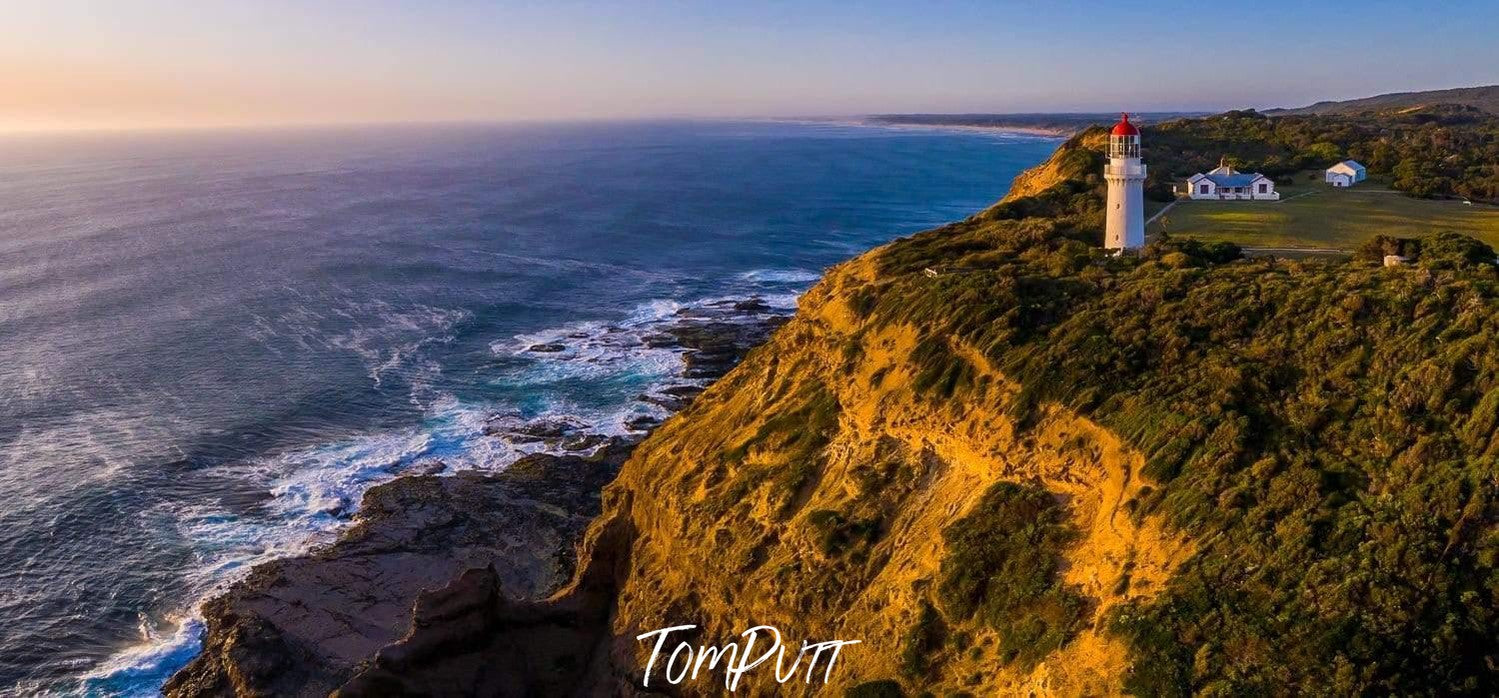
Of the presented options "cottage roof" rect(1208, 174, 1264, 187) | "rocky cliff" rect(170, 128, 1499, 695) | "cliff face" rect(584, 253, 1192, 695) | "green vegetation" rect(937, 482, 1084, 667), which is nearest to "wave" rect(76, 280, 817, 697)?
"rocky cliff" rect(170, 128, 1499, 695)

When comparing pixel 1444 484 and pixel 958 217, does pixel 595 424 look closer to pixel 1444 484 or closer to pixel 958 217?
pixel 1444 484

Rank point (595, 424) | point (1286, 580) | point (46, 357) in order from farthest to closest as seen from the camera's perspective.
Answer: point (46, 357) < point (595, 424) < point (1286, 580)

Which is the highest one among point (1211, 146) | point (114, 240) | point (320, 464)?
point (1211, 146)

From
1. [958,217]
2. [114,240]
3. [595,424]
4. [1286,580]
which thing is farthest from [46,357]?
[958,217]

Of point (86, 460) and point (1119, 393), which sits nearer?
point (1119, 393)

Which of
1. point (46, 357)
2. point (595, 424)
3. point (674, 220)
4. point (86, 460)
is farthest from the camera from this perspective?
point (674, 220)

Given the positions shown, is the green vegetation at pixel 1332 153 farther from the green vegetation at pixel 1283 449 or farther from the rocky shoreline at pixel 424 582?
the rocky shoreline at pixel 424 582

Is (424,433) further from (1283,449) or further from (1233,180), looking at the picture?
(1233,180)

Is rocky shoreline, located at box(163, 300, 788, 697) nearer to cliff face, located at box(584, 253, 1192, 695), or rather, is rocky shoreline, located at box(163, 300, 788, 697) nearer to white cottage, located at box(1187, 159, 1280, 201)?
cliff face, located at box(584, 253, 1192, 695)
